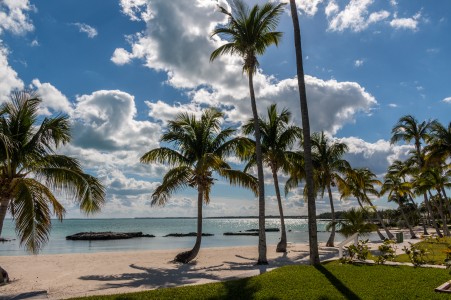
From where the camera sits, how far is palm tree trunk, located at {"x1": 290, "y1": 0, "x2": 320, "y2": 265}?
13625 millimetres

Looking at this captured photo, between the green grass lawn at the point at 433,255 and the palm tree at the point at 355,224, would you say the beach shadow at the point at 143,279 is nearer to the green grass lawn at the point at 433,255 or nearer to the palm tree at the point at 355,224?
the green grass lawn at the point at 433,255

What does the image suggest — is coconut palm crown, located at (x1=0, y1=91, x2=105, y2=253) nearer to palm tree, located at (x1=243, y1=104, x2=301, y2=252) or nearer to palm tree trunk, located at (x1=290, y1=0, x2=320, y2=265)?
palm tree trunk, located at (x1=290, y1=0, x2=320, y2=265)

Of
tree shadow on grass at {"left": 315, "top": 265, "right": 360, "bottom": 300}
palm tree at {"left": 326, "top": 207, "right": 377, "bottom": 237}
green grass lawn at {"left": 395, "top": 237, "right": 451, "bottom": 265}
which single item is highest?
palm tree at {"left": 326, "top": 207, "right": 377, "bottom": 237}

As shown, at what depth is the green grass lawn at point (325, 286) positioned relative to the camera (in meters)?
8.82

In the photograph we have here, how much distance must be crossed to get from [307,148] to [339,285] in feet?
17.8

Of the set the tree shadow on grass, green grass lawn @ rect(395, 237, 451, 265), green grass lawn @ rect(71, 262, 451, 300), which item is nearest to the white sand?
green grass lawn @ rect(71, 262, 451, 300)

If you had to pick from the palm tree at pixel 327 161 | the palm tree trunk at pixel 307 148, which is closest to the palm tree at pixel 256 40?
the palm tree trunk at pixel 307 148

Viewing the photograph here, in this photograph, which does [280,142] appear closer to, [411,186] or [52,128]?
[52,128]

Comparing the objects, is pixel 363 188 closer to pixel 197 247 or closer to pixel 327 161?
pixel 327 161

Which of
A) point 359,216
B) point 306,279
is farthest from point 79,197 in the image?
point 359,216

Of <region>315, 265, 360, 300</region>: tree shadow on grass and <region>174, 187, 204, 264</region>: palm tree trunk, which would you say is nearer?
<region>315, 265, 360, 300</region>: tree shadow on grass

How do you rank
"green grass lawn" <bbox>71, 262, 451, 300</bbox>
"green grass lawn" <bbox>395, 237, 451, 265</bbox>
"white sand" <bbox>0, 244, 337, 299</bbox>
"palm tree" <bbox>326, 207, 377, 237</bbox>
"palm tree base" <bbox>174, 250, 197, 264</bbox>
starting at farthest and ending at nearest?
1. "palm tree base" <bbox>174, 250, 197, 264</bbox>
2. "palm tree" <bbox>326, 207, 377, 237</bbox>
3. "green grass lawn" <bbox>395, 237, 451, 265</bbox>
4. "white sand" <bbox>0, 244, 337, 299</bbox>
5. "green grass lawn" <bbox>71, 262, 451, 300</bbox>

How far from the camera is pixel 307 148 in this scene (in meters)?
13.9

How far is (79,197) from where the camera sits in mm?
11758
